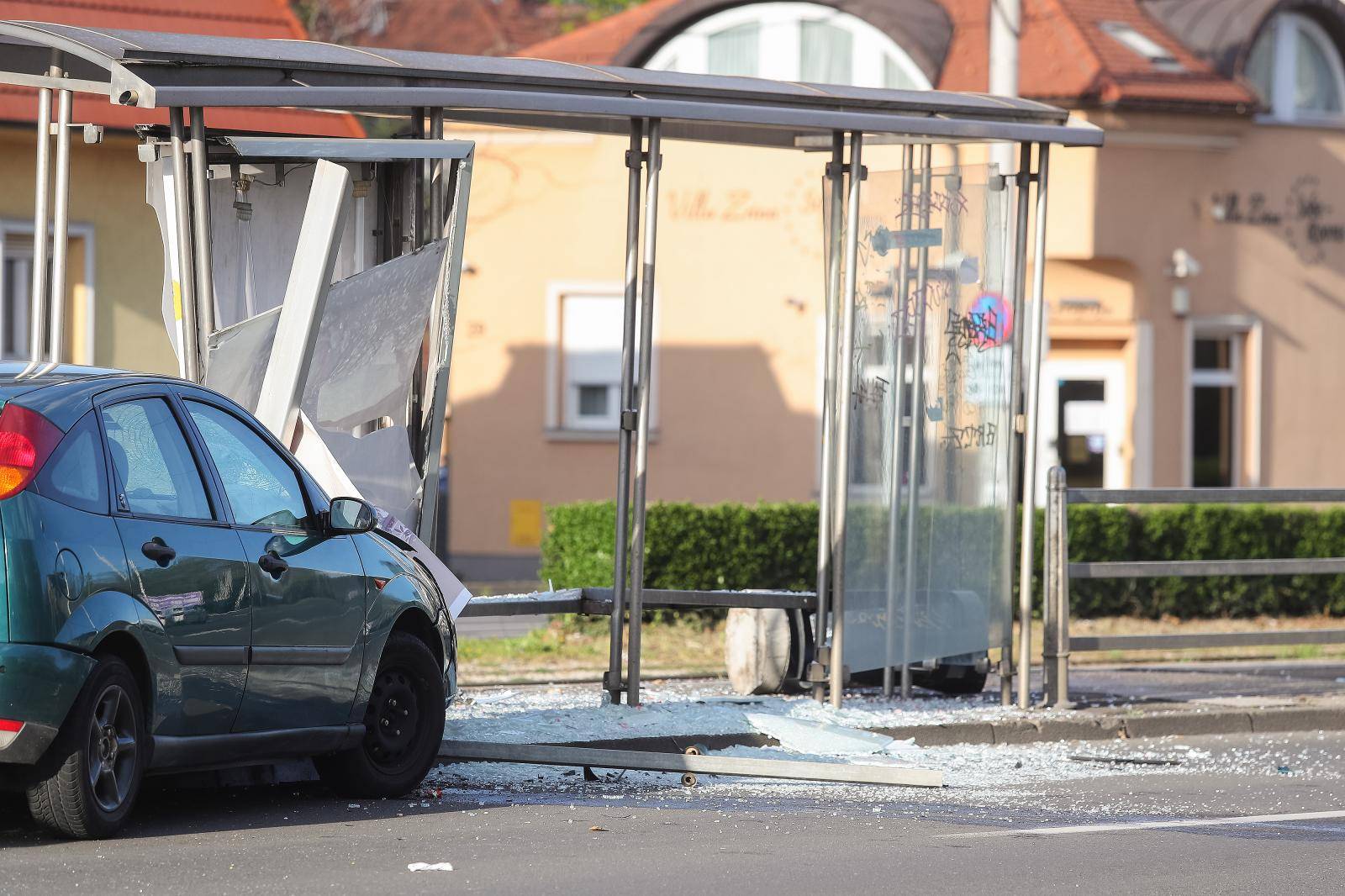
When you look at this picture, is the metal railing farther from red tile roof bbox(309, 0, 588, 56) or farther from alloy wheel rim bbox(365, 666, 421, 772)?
red tile roof bbox(309, 0, 588, 56)

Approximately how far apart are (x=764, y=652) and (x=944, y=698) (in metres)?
1.38

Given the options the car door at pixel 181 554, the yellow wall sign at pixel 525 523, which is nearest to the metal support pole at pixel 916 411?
the car door at pixel 181 554

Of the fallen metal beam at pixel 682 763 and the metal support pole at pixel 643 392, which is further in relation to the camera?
the metal support pole at pixel 643 392

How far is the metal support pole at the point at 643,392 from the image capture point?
10.5m

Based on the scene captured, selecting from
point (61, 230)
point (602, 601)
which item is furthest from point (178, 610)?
point (602, 601)

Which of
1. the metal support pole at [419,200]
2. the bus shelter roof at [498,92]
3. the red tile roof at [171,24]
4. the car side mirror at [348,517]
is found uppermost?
the red tile roof at [171,24]

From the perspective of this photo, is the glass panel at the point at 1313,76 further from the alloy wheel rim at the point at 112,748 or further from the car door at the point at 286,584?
the alloy wheel rim at the point at 112,748

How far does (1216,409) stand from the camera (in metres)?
24.1

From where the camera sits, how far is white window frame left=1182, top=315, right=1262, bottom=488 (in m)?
23.7

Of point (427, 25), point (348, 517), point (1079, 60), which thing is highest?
point (427, 25)

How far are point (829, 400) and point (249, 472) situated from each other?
4415 millimetres

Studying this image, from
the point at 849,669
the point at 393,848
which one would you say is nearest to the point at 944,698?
the point at 849,669

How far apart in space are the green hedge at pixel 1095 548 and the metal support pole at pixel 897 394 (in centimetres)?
538

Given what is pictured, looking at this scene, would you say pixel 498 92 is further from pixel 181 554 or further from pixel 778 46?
pixel 778 46
